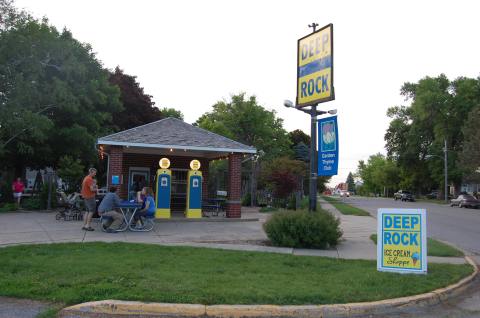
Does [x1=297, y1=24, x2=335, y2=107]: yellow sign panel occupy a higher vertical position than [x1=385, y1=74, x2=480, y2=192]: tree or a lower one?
lower

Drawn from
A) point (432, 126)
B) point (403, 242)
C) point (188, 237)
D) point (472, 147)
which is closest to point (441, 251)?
point (403, 242)

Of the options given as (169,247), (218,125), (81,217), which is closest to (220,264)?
(169,247)

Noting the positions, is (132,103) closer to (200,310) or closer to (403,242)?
(403,242)

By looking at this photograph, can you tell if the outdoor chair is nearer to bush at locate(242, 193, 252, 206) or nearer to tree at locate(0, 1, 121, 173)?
tree at locate(0, 1, 121, 173)

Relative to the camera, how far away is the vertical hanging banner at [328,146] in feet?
37.2

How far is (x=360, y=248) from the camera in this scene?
12.0 meters

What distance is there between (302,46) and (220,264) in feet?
22.5

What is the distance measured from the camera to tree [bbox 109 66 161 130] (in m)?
35.8

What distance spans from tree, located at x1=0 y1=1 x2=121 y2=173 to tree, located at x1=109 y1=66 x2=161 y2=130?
18.0ft

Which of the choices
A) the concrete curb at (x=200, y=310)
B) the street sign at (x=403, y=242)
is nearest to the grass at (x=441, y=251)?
the street sign at (x=403, y=242)

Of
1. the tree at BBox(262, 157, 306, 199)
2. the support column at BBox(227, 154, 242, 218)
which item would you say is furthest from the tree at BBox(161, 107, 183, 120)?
the support column at BBox(227, 154, 242, 218)

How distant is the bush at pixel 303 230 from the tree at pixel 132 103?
2568 cm

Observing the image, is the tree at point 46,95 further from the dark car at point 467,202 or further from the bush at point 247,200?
the dark car at point 467,202

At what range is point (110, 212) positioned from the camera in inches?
517
